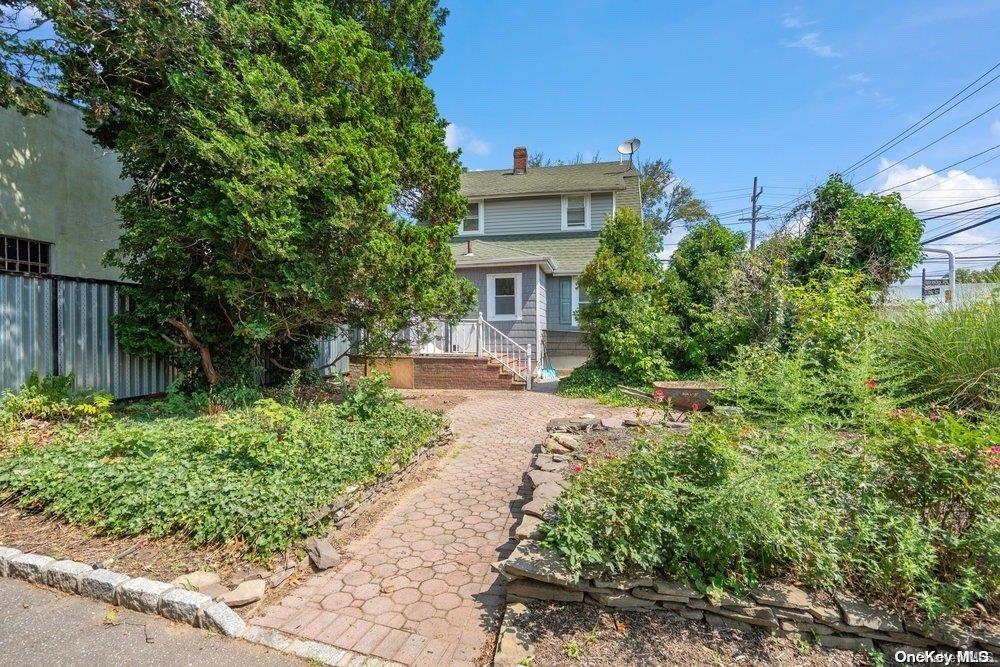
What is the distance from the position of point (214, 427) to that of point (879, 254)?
12538 mm

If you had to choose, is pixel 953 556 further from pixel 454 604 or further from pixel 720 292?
pixel 720 292

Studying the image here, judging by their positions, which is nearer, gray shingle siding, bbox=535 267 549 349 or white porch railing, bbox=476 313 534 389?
white porch railing, bbox=476 313 534 389

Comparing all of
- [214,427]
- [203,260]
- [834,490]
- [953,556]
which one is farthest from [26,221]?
[953,556]

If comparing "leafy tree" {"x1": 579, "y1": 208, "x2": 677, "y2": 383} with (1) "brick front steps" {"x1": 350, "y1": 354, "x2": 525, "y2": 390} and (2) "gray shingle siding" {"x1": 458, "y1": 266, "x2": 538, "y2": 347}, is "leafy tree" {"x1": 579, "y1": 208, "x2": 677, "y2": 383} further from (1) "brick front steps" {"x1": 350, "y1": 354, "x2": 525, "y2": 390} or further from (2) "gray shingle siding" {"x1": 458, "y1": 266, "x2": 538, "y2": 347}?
(2) "gray shingle siding" {"x1": 458, "y1": 266, "x2": 538, "y2": 347}

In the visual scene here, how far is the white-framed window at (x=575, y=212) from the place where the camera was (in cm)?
1708

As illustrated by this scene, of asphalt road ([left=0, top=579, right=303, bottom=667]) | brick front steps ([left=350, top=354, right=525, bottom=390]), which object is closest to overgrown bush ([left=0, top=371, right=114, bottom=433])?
asphalt road ([left=0, top=579, right=303, bottom=667])

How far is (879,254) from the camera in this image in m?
10.1

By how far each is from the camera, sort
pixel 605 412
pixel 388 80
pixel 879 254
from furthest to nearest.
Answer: pixel 879 254, pixel 605 412, pixel 388 80

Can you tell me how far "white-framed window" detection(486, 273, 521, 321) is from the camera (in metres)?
13.9

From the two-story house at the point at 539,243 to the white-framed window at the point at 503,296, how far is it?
0.03 metres

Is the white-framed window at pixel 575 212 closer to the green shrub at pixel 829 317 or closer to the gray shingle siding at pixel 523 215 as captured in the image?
the gray shingle siding at pixel 523 215

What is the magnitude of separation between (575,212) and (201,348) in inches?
526

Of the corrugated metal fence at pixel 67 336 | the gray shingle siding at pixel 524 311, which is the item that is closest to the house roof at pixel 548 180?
the gray shingle siding at pixel 524 311

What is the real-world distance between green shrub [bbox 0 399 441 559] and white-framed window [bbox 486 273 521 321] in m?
9.11
